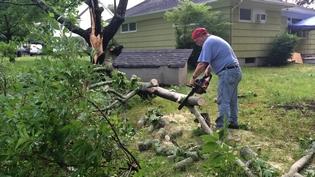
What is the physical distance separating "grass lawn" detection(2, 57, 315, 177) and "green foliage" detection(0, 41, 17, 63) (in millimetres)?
155

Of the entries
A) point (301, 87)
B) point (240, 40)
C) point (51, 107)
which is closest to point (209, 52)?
point (51, 107)

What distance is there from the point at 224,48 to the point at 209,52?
0.87 ft

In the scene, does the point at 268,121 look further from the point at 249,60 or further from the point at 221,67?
the point at 249,60

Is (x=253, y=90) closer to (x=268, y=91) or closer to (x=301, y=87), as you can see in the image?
(x=268, y=91)

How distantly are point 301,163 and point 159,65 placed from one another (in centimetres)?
664

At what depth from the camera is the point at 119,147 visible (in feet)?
9.25

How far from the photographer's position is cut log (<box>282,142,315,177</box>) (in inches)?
167

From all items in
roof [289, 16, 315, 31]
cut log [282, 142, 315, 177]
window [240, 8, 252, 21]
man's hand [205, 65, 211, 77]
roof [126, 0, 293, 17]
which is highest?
roof [126, 0, 293, 17]

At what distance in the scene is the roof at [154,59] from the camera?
35.5 feet

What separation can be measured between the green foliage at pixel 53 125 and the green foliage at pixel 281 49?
16752 millimetres

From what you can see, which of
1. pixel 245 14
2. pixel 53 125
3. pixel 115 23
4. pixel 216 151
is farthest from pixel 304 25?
pixel 53 125

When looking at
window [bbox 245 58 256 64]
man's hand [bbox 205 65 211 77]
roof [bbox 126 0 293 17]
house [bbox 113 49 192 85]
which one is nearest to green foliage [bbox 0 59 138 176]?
man's hand [bbox 205 65 211 77]

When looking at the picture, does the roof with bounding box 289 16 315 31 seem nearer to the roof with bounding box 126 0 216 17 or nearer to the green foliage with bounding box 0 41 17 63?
the roof with bounding box 126 0 216 17

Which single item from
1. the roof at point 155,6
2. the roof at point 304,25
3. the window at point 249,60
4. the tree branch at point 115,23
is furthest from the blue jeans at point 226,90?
the roof at point 304,25
